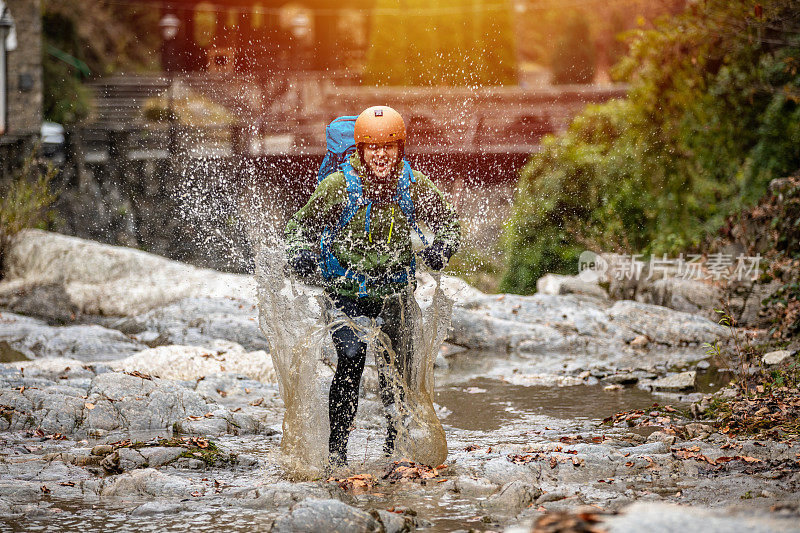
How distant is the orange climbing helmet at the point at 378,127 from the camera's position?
4.70 meters

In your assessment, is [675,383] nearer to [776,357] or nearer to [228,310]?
[776,357]

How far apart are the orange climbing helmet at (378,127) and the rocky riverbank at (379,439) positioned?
1383mm

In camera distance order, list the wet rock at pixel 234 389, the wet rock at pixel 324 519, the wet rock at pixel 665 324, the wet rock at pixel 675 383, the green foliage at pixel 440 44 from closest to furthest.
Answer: the wet rock at pixel 324 519, the wet rock at pixel 234 389, the wet rock at pixel 675 383, the wet rock at pixel 665 324, the green foliage at pixel 440 44

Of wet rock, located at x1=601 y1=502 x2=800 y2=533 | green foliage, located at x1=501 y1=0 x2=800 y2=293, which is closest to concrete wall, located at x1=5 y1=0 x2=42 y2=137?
green foliage, located at x1=501 y1=0 x2=800 y2=293

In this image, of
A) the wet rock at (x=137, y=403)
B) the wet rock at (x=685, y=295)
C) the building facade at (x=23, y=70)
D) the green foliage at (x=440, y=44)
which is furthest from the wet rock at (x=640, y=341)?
the green foliage at (x=440, y=44)

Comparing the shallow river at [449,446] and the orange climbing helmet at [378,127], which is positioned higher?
the orange climbing helmet at [378,127]

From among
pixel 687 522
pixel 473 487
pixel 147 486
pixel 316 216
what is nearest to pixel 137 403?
pixel 147 486

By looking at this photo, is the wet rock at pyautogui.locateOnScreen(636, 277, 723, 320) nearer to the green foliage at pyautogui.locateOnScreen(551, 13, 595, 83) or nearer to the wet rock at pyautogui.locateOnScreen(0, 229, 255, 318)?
the wet rock at pyautogui.locateOnScreen(0, 229, 255, 318)

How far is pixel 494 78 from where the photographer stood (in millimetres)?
28719

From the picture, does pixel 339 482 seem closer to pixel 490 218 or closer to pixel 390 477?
pixel 390 477

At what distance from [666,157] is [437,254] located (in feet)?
34.0

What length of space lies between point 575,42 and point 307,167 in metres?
18.2

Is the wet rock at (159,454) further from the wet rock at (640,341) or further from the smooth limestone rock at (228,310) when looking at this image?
the wet rock at (640,341)

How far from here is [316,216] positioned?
4.75m
